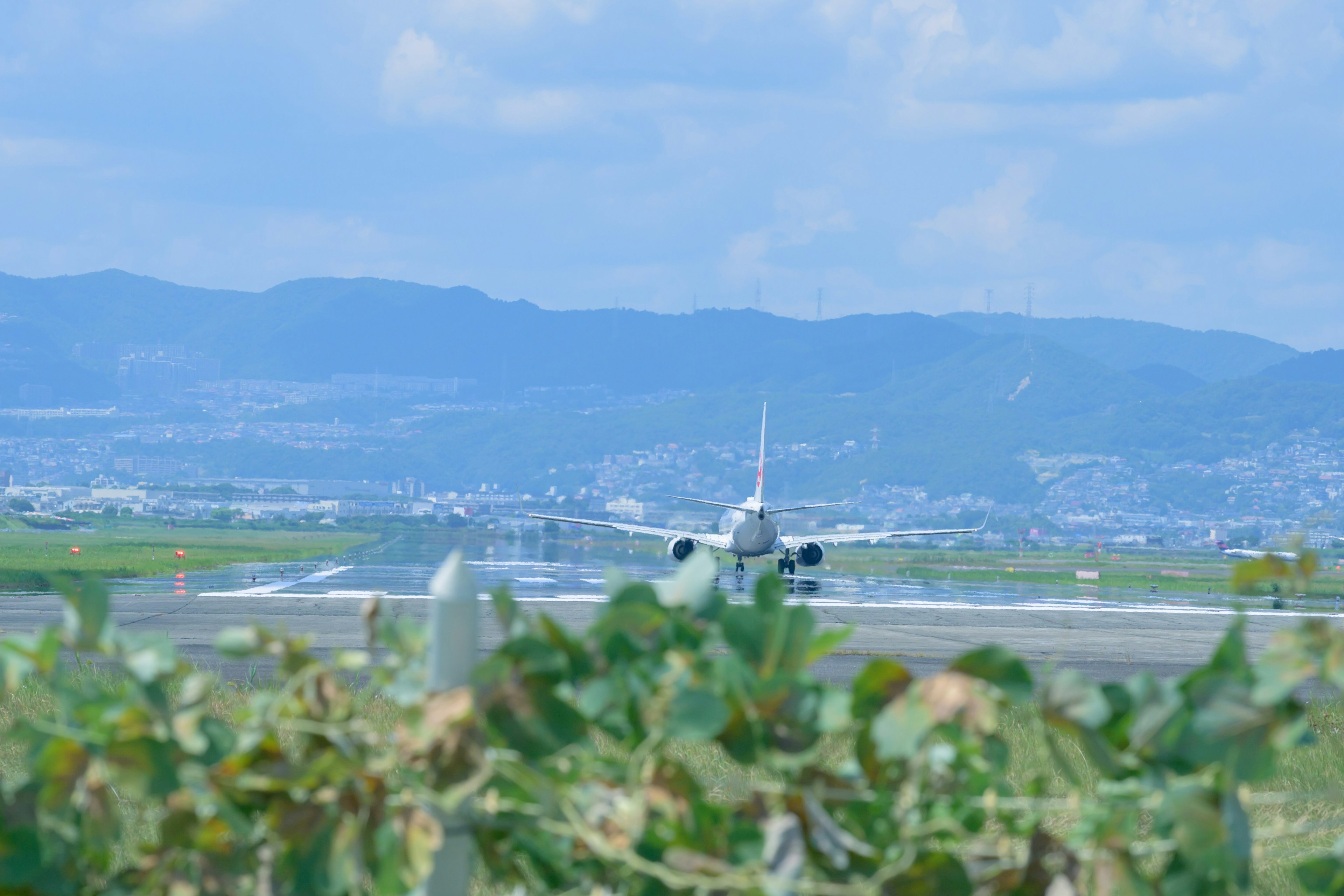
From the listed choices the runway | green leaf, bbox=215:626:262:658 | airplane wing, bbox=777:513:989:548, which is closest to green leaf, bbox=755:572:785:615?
green leaf, bbox=215:626:262:658

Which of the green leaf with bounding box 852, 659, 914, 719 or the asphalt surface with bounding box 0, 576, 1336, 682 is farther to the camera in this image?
the asphalt surface with bounding box 0, 576, 1336, 682

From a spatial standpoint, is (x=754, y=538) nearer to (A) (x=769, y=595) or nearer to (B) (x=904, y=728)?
(A) (x=769, y=595)

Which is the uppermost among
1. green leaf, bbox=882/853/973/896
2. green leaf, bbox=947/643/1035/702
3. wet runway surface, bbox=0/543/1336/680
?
green leaf, bbox=947/643/1035/702

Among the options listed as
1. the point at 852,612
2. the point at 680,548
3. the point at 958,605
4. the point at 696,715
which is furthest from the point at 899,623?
the point at 696,715

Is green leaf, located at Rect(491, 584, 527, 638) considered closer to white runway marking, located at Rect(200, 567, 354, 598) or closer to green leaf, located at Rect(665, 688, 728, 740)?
green leaf, located at Rect(665, 688, 728, 740)

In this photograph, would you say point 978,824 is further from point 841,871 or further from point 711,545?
point 711,545

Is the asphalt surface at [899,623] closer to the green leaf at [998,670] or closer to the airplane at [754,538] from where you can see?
the airplane at [754,538]

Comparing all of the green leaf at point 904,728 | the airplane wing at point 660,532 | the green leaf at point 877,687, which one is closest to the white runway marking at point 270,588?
Result: the airplane wing at point 660,532
